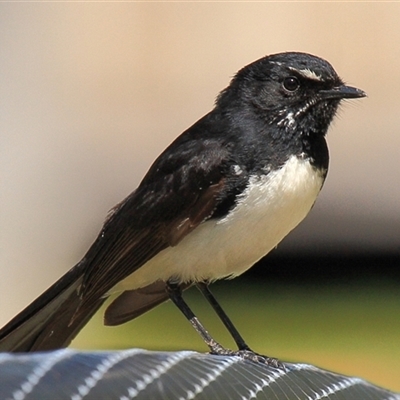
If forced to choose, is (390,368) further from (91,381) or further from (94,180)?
(91,381)

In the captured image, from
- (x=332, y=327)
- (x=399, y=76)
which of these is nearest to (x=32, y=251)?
(x=332, y=327)

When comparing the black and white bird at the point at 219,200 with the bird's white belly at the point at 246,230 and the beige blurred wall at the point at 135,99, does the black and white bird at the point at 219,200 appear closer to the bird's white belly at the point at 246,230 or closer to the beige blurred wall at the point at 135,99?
Answer: the bird's white belly at the point at 246,230

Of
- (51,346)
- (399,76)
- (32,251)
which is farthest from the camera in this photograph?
(32,251)

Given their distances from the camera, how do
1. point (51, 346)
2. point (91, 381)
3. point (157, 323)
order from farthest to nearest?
point (157, 323)
point (51, 346)
point (91, 381)

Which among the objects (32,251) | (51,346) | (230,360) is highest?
(230,360)

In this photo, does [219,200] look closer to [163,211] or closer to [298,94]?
[163,211]

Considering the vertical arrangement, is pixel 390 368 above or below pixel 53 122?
below

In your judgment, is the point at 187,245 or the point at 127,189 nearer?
the point at 187,245
